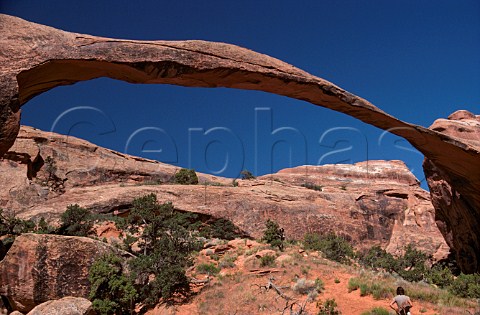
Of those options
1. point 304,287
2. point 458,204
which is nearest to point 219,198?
point 304,287

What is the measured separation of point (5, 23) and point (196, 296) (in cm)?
1118

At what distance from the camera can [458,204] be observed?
14.8m

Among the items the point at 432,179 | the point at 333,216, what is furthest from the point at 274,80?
the point at 333,216

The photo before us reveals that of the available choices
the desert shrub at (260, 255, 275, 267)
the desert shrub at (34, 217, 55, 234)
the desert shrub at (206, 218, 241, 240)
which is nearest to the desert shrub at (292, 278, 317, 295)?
the desert shrub at (260, 255, 275, 267)

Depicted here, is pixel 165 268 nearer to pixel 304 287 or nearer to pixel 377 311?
pixel 304 287

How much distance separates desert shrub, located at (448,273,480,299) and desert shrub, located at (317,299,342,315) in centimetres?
544

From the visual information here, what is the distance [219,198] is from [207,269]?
40.6 feet

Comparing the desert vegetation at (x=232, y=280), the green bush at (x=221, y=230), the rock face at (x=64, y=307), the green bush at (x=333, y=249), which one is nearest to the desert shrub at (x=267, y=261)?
the desert vegetation at (x=232, y=280)

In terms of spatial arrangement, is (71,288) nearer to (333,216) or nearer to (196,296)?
(196,296)

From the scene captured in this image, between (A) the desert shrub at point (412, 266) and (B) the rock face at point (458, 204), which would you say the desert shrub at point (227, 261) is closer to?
(A) the desert shrub at point (412, 266)

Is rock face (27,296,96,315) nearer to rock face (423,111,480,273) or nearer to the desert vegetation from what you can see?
the desert vegetation

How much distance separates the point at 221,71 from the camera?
824cm

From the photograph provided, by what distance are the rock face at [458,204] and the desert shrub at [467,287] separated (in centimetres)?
156

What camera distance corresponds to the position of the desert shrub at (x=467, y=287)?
12.9 metres
